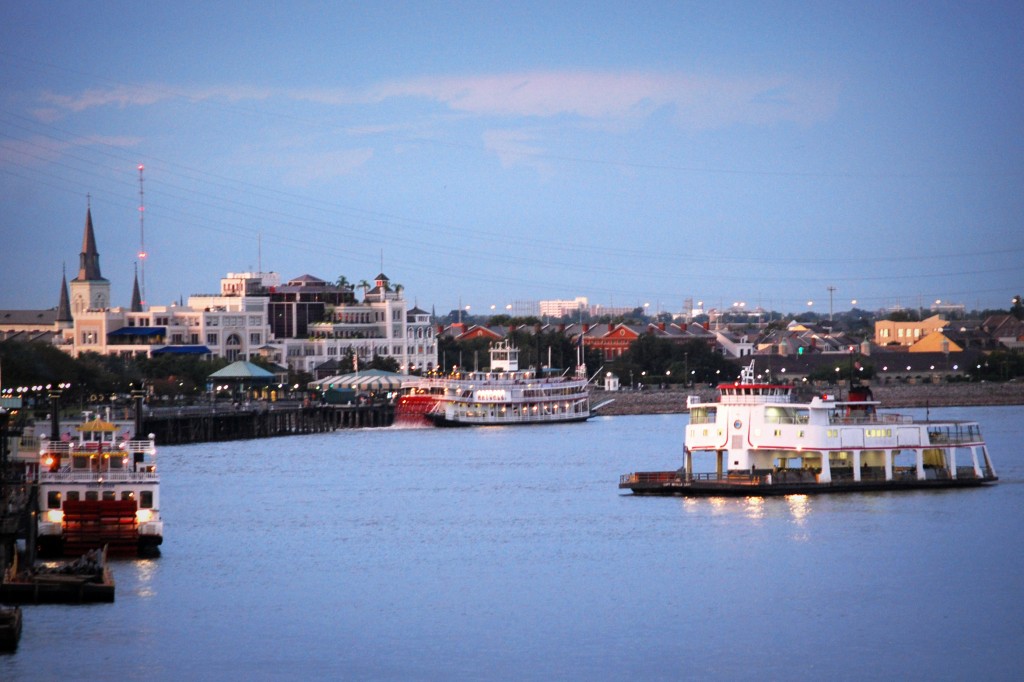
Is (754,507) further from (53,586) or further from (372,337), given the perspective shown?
(372,337)

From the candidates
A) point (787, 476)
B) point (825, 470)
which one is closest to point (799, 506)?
point (787, 476)

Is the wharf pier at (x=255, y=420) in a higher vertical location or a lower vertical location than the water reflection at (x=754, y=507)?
higher

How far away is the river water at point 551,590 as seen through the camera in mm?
33969

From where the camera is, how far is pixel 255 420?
347 ft

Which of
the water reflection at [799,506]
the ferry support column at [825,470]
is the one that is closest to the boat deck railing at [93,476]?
the water reflection at [799,506]

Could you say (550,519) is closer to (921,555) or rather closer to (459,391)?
(921,555)

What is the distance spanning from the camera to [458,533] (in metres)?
51.8

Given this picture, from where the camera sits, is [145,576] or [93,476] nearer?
[145,576]

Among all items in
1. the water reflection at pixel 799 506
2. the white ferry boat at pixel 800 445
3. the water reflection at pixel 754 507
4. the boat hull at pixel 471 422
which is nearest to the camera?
the water reflection at pixel 799 506

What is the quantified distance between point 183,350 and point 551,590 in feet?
327

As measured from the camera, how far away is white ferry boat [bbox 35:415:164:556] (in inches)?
1699

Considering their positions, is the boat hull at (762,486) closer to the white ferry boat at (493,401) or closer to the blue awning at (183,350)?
the white ferry boat at (493,401)

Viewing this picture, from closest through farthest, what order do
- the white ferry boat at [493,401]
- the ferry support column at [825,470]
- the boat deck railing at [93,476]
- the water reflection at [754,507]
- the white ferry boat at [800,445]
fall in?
the boat deck railing at [93,476] < the water reflection at [754,507] < the white ferry boat at [800,445] < the ferry support column at [825,470] < the white ferry boat at [493,401]

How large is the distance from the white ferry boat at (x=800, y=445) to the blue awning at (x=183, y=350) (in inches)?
3208
